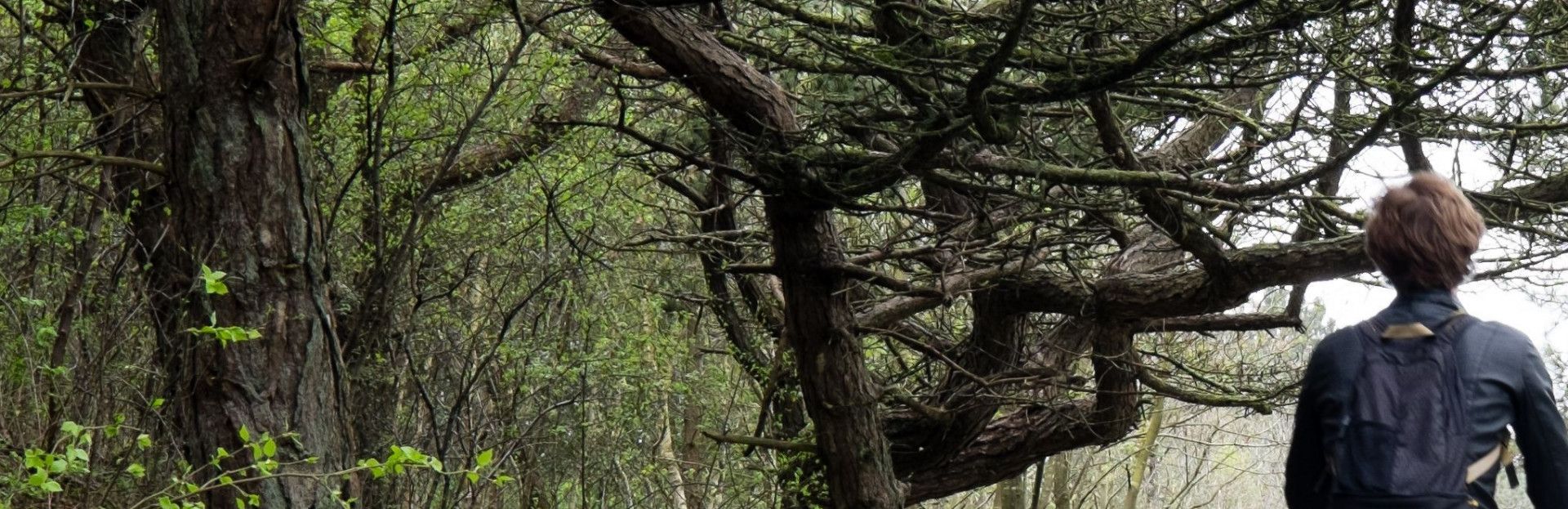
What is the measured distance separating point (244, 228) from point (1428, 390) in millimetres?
3057

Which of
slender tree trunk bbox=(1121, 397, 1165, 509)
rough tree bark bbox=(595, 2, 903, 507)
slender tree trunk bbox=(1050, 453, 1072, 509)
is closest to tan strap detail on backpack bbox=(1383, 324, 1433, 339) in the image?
rough tree bark bbox=(595, 2, 903, 507)

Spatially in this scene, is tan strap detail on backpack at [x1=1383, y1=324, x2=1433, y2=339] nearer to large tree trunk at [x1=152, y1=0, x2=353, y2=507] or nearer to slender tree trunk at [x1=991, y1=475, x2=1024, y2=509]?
large tree trunk at [x1=152, y1=0, x2=353, y2=507]

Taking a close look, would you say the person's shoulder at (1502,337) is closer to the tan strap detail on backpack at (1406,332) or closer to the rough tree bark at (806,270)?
the tan strap detail on backpack at (1406,332)

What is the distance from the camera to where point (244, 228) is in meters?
3.84

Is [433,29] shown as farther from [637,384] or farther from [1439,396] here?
[1439,396]

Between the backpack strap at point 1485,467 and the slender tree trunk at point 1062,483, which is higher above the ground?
the slender tree trunk at point 1062,483

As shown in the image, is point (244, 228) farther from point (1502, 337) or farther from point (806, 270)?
point (1502, 337)

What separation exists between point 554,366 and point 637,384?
33.4 inches

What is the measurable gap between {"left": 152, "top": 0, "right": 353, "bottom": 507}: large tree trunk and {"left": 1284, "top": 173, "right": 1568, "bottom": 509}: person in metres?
2.70

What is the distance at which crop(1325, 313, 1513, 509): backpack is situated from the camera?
241 cm

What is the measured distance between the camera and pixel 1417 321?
8.13 ft

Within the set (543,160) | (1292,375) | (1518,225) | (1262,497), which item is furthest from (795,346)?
(1262,497)

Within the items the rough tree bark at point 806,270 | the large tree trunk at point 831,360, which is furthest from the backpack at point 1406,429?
the large tree trunk at point 831,360

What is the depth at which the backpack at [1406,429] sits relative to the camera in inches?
95.0
